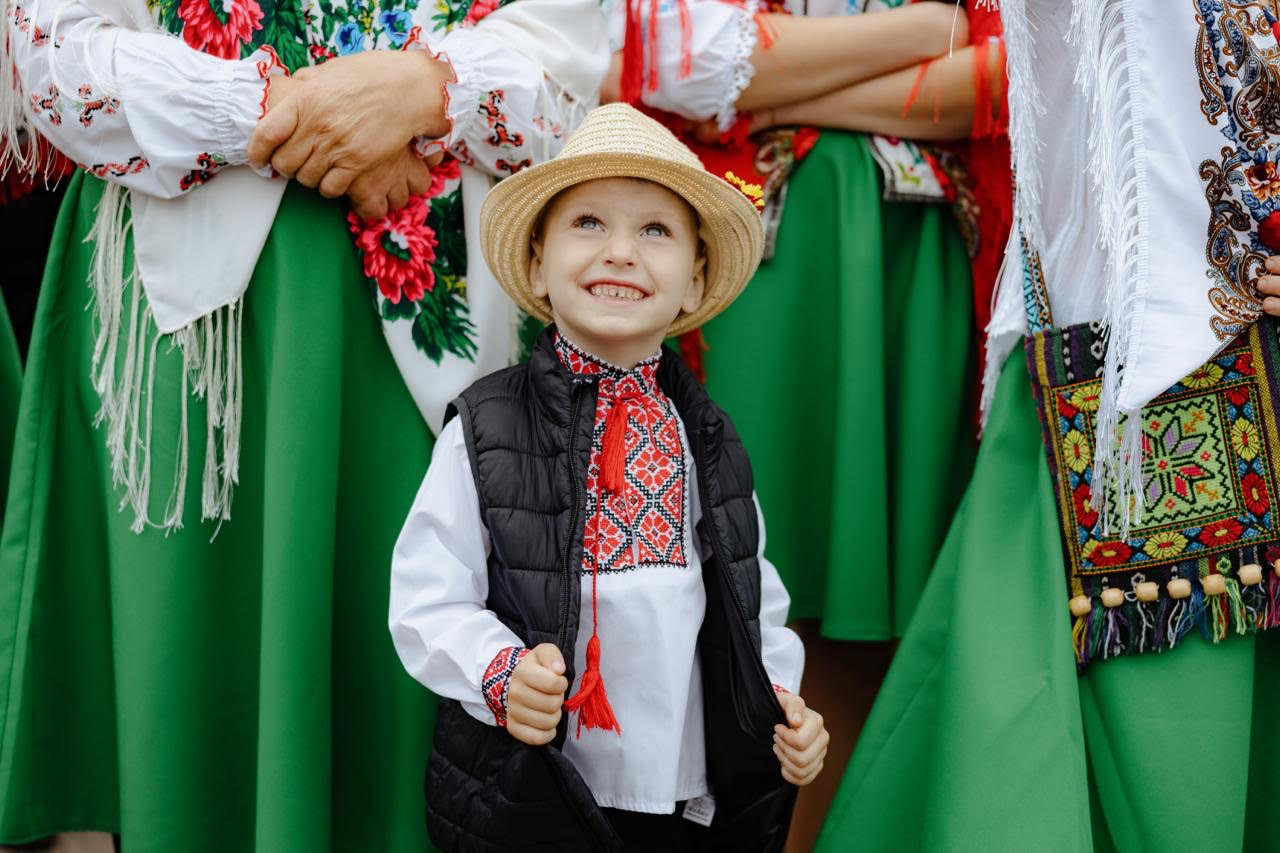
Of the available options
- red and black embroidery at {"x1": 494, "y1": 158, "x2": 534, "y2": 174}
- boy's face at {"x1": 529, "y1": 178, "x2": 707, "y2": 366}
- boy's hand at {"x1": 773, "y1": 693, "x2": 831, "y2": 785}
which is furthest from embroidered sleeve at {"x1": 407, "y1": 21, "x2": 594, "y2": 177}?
boy's hand at {"x1": 773, "y1": 693, "x2": 831, "y2": 785}

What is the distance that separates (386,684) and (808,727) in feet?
2.29

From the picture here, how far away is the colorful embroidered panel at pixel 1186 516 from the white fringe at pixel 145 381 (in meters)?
1.24

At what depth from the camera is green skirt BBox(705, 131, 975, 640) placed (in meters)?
2.35

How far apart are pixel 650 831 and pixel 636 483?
48cm

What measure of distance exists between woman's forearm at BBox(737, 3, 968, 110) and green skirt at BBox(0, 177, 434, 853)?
31.5 inches

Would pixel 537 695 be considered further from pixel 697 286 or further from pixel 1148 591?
pixel 1148 591

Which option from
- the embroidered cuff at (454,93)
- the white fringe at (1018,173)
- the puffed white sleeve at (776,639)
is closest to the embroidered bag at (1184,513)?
the white fringe at (1018,173)

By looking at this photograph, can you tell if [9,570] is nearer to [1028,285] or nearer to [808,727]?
[808,727]

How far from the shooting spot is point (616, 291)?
1721 millimetres

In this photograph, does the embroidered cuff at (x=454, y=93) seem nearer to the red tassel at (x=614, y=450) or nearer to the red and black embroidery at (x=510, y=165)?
the red and black embroidery at (x=510, y=165)

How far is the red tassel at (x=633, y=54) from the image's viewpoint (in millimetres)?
2240

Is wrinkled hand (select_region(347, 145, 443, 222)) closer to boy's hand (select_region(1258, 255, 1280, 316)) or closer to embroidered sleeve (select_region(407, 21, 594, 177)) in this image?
embroidered sleeve (select_region(407, 21, 594, 177))

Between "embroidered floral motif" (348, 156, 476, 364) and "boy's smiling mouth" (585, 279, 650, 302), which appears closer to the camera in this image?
"boy's smiling mouth" (585, 279, 650, 302)

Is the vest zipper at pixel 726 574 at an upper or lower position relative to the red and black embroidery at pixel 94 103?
lower
